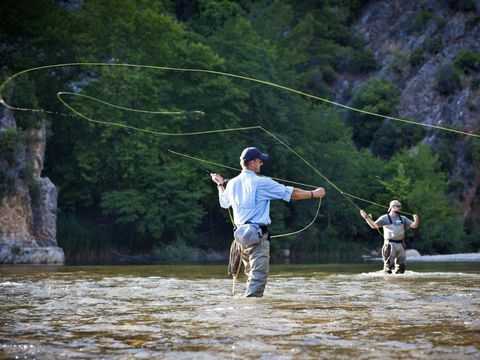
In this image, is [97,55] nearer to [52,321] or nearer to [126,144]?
[126,144]

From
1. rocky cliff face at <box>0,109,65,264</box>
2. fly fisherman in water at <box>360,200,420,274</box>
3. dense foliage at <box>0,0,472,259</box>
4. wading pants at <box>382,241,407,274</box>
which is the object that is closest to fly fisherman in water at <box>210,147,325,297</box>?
fly fisherman in water at <box>360,200,420,274</box>

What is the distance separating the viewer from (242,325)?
8008 mm

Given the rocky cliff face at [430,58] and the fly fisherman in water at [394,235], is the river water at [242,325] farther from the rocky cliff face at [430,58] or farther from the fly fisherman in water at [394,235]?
the rocky cliff face at [430,58]

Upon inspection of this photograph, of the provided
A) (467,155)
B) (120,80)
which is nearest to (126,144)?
(120,80)

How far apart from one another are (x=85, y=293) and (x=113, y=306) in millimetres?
2515

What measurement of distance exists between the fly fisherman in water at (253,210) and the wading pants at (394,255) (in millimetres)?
9228

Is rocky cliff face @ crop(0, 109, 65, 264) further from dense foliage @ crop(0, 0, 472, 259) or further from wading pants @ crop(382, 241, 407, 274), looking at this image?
wading pants @ crop(382, 241, 407, 274)

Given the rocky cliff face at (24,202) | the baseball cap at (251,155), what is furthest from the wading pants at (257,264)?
the rocky cliff face at (24,202)

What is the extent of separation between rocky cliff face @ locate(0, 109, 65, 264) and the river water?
2619cm

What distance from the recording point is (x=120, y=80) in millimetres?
48344

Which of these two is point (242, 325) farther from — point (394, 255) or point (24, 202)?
point (24, 202)

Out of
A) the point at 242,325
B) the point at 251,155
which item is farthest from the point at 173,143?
the point at 242,325

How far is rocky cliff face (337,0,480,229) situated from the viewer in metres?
69.7

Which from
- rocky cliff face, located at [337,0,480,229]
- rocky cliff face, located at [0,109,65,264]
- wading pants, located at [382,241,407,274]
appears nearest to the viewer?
wading pants, located at [382,241,407,274]
